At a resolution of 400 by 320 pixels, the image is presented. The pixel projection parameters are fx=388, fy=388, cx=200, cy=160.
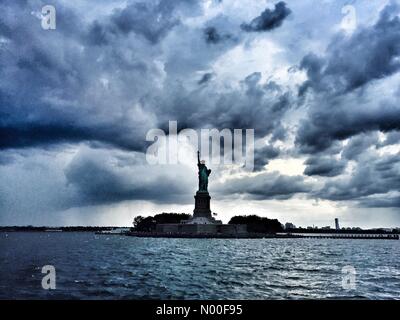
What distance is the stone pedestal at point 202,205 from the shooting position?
123562 millimetres

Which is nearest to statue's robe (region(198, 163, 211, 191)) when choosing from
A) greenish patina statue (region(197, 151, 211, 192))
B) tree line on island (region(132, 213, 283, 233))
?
greenish patina statue (region(197, 151, 211, 192))

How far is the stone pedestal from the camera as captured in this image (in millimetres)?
123562

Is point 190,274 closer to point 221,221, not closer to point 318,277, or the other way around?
point 318,277

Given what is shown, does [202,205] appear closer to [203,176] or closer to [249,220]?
[203,176]

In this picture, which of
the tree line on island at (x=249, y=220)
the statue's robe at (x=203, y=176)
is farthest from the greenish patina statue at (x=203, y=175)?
the tree line on island at (x=249, y=220)

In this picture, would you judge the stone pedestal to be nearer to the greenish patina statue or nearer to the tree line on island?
the greenish patina statue

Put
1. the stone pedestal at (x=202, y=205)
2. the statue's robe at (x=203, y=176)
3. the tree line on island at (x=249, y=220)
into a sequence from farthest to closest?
1. the tree line on island at (x=249, y=220)
2. the statue's robe at (x=203, y=176)
3. the stone pedestal at (x=202, y=205)

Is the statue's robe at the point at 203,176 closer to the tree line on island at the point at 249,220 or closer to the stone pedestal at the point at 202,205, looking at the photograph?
the stone pedestal at the point at 202,205

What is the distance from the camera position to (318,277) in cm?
3288

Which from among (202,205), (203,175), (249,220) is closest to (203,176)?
(203,175)

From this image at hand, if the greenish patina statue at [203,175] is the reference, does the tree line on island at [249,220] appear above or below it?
below
